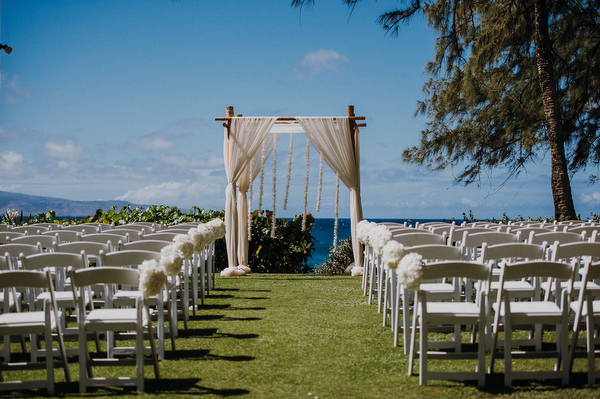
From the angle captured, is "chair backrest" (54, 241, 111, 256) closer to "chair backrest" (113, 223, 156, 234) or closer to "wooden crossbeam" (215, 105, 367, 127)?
"chair backrest" (113, 223, 156, 234)

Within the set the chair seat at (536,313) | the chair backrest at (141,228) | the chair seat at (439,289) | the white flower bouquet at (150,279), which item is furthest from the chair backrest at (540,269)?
the chair backrest at (141,228)

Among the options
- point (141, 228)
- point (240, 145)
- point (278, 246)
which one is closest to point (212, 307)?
point (141, 228)

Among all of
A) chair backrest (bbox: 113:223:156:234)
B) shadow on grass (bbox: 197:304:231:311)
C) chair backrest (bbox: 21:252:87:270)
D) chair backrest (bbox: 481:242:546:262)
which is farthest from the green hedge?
chair backrest (bbox: 481:242:546:262)

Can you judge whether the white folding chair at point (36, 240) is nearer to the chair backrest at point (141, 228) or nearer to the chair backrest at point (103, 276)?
the chair backrest at point (141, 228)

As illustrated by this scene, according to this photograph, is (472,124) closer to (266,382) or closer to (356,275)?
(356,275)

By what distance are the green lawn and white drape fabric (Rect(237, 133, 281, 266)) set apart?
2695mm

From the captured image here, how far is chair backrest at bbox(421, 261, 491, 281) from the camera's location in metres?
3.18

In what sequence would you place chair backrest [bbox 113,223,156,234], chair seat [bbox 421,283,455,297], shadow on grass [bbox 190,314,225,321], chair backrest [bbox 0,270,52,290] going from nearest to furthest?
chair backrest [bbox 0,270,52,290] → chair seat [bbox 421,283,455,297] → shadow on grass [bbox 190,314,225,321] → chair backrest [bbox 113,223,156,234]

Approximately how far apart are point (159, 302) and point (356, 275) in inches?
204

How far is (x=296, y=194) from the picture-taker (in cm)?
791

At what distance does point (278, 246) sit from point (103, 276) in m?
6.82

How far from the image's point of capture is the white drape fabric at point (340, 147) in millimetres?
8438

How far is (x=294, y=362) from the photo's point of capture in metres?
3.73

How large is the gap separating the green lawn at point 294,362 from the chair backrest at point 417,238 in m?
0.81
